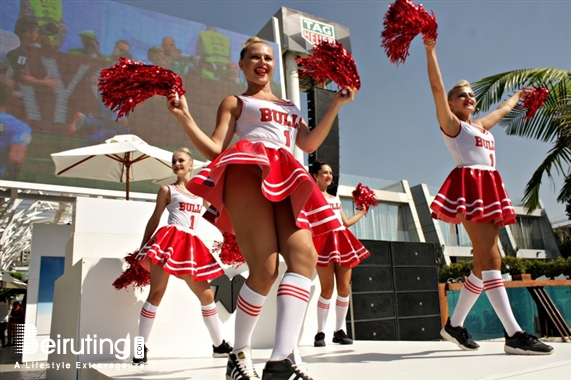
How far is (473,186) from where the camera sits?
3.18m

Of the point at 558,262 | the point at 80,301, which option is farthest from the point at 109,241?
the point at 558,262

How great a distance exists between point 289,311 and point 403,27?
1801 mm

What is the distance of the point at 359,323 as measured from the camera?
6.59 metres

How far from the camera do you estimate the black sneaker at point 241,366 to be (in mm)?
2043

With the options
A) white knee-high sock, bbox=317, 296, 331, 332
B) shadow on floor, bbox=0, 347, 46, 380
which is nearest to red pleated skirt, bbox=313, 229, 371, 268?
white knee-high sock, bbox=317, 296, 331, 332

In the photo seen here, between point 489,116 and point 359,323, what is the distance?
12.8ft

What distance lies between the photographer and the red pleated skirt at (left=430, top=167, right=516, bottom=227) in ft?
10.1

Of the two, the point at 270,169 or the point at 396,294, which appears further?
the point at 396,294

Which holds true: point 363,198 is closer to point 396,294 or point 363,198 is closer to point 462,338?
point 396,294

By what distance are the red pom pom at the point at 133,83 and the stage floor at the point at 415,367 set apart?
1.51 m

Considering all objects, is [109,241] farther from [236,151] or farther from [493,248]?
[493,248]

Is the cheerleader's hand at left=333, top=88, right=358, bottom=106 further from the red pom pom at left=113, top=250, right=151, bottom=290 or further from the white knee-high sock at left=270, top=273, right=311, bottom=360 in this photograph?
the red pom pom at left=113, top=250, right=151, bottom=290

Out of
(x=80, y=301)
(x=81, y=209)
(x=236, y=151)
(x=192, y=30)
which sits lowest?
(x=80, y=301)

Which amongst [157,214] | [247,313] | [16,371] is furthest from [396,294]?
[16,371]
